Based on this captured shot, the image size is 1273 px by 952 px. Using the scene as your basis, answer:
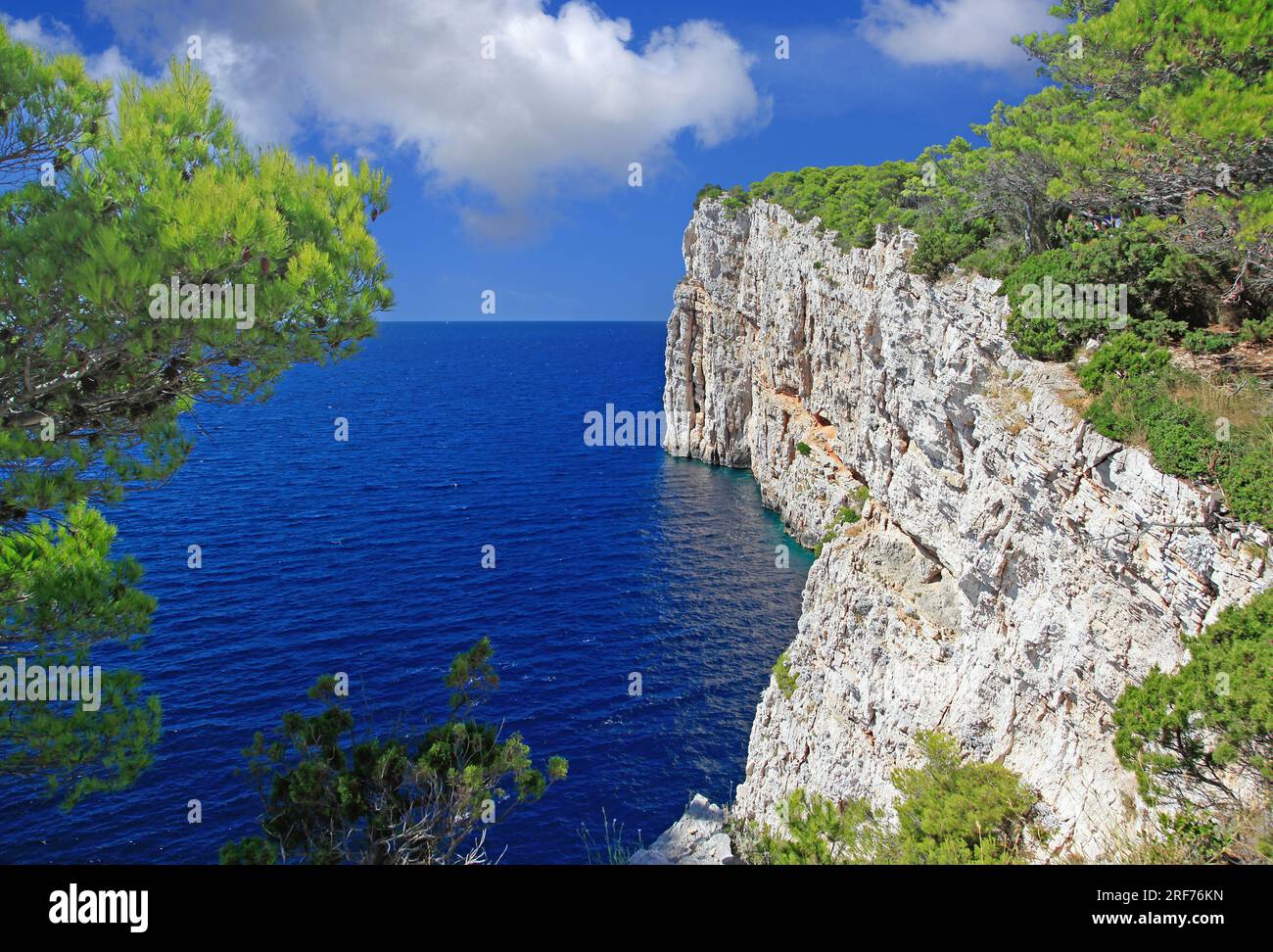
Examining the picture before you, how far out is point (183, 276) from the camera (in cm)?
911

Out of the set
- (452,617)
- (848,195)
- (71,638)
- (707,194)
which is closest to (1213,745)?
(71,638)

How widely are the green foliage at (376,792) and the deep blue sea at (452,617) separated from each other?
3.09 feet

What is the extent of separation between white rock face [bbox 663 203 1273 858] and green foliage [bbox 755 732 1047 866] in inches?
33.1

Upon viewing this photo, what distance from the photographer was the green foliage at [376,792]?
12.1 m

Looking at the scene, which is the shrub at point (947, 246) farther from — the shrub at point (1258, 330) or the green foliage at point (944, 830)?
the green foliage at point (944, 830)

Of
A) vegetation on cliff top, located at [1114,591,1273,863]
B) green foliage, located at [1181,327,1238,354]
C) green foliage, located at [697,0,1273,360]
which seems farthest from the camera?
green foliage, located at [1181,327,1238,354]

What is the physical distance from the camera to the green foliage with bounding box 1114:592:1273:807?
11.2 meters

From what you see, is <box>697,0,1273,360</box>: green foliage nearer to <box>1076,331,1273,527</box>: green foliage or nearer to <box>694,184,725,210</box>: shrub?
<box>1076,331,1273,527</box>: green foliage

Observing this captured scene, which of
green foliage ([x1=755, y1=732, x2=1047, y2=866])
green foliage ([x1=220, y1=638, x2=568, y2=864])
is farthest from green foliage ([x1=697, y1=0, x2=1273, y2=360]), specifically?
green foliage ([x1=220, y1=638, x2=568, y2=864])

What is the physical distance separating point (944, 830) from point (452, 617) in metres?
32.3

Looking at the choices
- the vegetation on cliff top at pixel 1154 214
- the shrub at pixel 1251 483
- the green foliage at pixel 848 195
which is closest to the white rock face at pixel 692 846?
the shrub at pixel 1251 483

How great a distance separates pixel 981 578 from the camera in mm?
22312

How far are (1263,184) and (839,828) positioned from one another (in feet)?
53.6
